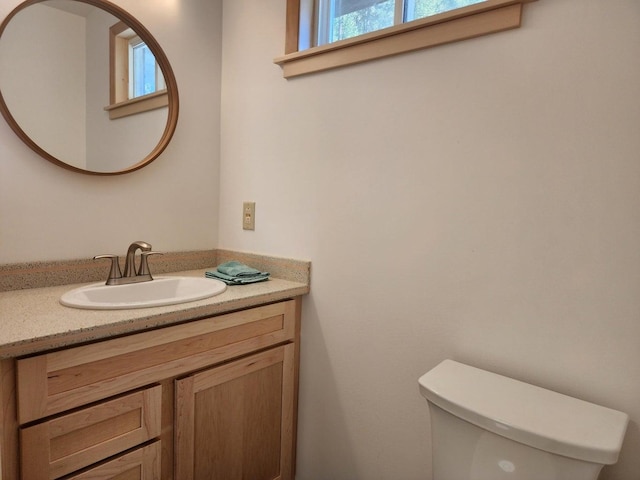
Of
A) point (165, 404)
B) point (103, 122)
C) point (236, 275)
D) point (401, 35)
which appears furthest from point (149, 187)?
point (401, 35)

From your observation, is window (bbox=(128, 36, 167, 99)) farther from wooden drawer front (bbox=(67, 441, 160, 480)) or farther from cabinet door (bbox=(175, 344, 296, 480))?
wooden drawer front (bbox=(67, 441, 160, 480))

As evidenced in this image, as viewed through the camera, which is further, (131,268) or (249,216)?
(249,216)

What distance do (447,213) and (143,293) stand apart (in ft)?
3.55

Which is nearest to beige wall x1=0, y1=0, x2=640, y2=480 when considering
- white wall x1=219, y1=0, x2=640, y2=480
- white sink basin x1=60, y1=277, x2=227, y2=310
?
white wall x1=219, y1=0, x2=640, y2=480

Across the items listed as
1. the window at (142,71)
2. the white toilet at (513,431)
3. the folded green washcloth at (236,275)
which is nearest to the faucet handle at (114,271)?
the folded green washcloth at (236,275)

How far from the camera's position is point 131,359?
1.01 m

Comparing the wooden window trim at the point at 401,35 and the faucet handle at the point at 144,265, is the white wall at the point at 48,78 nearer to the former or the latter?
the faucet handle at the point at 144,265

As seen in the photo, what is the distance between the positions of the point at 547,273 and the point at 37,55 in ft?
5.49

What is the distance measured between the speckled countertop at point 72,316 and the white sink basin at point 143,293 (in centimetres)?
2

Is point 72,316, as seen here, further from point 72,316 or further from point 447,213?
point 447,213

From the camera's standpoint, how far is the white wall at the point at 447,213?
920mm

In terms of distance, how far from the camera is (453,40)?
1116 millimetres

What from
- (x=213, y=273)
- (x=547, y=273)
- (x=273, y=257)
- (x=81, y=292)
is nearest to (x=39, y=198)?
(x=81, y=292)

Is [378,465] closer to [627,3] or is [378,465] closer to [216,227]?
[216,227]
